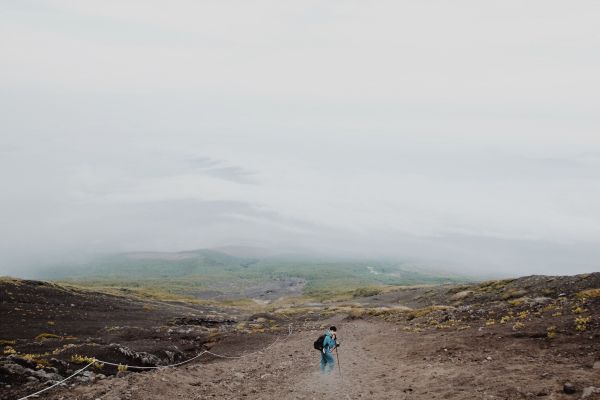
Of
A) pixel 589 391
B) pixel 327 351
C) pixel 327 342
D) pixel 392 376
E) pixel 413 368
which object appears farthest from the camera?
pixel 327 351

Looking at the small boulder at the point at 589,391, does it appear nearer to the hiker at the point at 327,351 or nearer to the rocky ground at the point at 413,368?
the rocky ground at the point at 413,368

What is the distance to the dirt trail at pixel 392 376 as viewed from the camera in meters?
18.6

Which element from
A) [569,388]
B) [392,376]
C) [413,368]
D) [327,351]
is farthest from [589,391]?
[327,351]

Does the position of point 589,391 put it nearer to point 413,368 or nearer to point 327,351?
point 413,368

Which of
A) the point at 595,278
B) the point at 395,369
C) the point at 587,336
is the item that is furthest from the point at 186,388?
the point at 595,278

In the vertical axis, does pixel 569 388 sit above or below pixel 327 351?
above

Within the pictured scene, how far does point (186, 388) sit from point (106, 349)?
15.0m

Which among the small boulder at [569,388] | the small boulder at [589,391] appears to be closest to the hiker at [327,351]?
the small boulder at [569,388]

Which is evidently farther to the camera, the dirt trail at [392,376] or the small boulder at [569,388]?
the dirt trail at [392,376]

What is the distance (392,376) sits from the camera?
24.6 m

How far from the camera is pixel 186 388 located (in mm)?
22859

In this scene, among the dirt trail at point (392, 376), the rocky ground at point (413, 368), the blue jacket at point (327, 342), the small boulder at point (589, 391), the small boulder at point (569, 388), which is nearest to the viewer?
the small boulder at point (589, 391)

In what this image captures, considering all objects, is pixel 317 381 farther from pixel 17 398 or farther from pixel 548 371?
pixel 17 398

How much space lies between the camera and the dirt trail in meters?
18.6
